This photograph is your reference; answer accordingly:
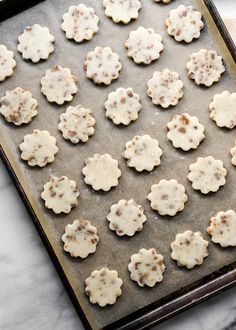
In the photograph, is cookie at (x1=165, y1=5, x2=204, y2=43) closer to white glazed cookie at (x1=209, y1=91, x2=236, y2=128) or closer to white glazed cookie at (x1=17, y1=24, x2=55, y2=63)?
white glazed cookie at (x1=209, y1=91, x2=236, y2=128)

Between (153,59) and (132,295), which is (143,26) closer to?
(153,59)

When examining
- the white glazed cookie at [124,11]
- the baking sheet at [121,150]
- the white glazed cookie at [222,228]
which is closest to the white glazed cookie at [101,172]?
the baking sheet at [121,150]

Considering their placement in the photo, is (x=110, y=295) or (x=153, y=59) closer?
(x=110, y=295)

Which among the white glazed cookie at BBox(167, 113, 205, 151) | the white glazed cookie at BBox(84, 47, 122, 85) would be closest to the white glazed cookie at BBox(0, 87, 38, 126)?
the white glazed cookie at BBox(84, 47, 122, 85)

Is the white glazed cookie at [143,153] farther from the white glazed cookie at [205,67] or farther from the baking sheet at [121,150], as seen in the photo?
the white glazed cookie at [205,67]

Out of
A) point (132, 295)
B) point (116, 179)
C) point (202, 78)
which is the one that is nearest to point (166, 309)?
point (132, 295)

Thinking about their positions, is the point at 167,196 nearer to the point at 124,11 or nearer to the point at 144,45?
the point at 144,45
